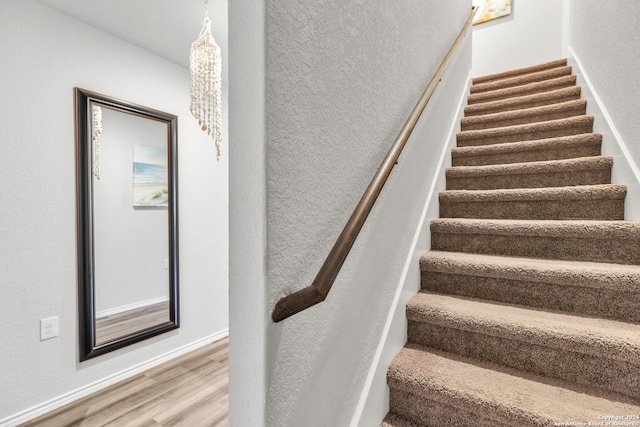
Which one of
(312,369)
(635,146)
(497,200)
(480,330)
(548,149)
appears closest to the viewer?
(312,369)

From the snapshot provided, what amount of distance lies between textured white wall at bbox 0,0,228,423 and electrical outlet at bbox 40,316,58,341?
27mm

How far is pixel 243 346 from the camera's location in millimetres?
691

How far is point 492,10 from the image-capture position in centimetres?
424

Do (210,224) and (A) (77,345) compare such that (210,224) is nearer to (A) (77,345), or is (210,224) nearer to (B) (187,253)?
(B) (187,253)

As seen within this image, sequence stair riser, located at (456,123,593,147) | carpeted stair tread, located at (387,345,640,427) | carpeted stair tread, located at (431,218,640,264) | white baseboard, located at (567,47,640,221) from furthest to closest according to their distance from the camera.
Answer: stair riser, located at (456,123,593,147) → white baseboard, located at (567,47,640,221) → carpeted stair tread, located at (431,218,640,264) → carpeted stair tread, located at (387,345,640,427)

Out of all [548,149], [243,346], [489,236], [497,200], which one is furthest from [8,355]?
[548,149]

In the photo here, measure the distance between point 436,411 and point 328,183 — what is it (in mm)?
879

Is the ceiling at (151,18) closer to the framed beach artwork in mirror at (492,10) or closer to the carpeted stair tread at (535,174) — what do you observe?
the carpeted stair tread at (535,174)

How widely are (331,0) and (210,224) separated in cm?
252

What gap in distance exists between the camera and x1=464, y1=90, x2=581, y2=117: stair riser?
2.40 m

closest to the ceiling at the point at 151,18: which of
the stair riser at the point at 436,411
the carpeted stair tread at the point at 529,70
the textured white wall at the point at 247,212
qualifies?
the textured white wall at the point at 247,212

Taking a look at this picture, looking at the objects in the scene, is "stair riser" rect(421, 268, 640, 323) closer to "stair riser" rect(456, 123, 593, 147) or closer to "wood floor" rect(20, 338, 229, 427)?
"stair riser" rect(456, 123, 593, 147)

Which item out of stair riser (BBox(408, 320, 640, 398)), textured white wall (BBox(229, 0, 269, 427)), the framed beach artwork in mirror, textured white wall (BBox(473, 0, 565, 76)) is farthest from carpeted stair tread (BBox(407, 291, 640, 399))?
the framed beach artwork in mirror

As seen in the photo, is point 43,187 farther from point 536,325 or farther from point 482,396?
point 536,325
